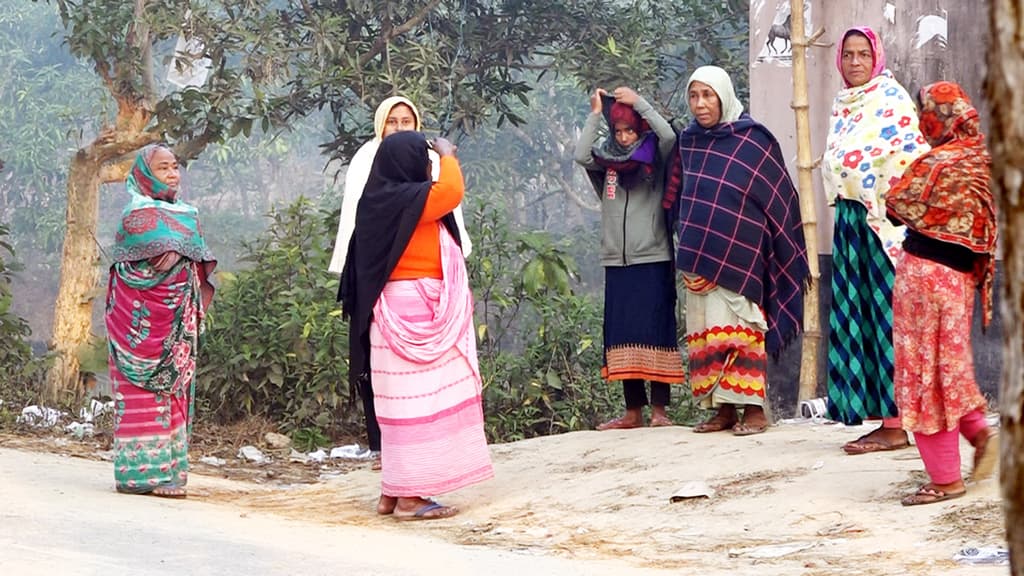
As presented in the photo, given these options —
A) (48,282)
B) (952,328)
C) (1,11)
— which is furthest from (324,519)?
(1,11)

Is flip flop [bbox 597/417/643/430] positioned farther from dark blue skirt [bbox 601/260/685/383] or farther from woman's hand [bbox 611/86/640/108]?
woman's hand [bbox 611/86/640/108]

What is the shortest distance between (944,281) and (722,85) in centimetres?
226

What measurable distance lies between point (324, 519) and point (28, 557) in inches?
73.2

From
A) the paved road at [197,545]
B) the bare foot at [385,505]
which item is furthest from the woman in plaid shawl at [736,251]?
the paved road at [197,545]

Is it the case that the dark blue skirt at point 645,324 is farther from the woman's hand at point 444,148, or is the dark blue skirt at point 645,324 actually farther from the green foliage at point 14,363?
the green foliage at point 14,363

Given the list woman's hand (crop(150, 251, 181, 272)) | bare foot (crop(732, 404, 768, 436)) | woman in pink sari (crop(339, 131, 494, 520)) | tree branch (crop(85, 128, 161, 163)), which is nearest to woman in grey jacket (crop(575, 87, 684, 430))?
bare foot (crop(732, 404, 768, 436))

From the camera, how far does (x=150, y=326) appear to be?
665 cm

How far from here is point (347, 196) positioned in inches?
294

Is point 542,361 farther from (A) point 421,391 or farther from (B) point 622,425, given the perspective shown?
(A) point 421,391

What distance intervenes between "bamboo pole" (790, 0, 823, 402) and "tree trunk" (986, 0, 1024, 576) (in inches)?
256

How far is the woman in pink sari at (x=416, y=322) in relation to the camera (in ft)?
20.6

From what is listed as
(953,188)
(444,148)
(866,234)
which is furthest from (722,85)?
(953,188)

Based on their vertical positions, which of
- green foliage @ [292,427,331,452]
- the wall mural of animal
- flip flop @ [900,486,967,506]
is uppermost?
the wall mural of animal

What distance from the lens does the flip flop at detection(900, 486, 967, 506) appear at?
17.6ft
